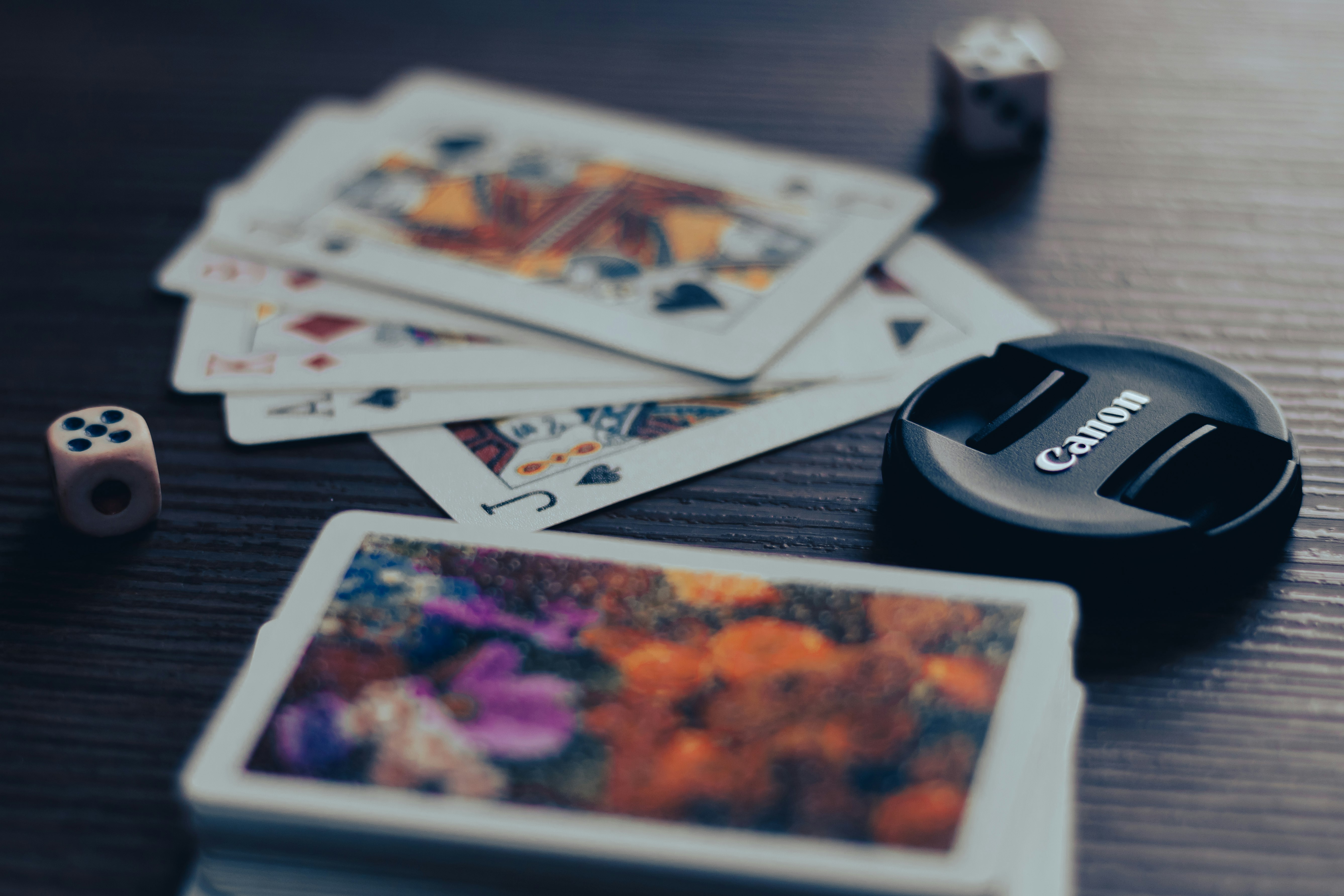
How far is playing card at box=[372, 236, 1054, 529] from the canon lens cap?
69 mm

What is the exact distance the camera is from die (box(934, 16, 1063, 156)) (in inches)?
40.2

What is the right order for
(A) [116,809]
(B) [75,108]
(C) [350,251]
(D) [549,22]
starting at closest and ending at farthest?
(A) [116,809]
(C) [350,251]
(B) [75,108]
(D) [549,22]

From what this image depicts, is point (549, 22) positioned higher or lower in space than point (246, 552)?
higher

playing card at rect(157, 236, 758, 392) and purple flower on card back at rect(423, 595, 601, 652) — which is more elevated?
purple flower on card back at rect(423, 595, 601, 652)

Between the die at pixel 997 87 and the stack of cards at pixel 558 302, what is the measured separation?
0.30ft

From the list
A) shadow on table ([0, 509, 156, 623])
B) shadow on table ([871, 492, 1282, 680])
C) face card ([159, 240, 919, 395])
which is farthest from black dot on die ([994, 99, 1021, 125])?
shadow on table ([0, 509, 156, 623])

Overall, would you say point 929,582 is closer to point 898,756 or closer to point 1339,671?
point 898,756

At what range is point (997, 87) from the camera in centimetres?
103

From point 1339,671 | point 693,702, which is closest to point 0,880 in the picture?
point 693,702

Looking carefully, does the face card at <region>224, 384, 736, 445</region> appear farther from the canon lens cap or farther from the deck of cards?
the canon lens cap

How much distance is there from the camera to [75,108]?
1176mm

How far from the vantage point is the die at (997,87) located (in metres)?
1.02

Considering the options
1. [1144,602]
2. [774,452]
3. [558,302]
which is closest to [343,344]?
[558,302]

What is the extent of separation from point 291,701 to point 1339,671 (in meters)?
0.51
